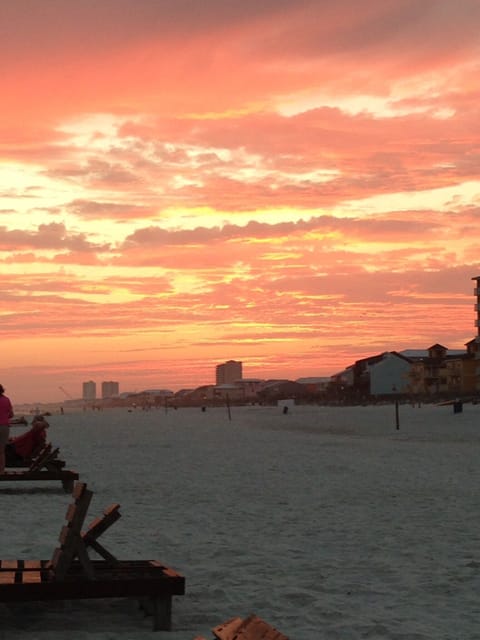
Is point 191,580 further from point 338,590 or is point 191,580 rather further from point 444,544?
point 444,544

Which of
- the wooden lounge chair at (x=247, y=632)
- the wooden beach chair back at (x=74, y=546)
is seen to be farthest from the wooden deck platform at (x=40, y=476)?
the wooden lounge chair at (x=247, y=632)

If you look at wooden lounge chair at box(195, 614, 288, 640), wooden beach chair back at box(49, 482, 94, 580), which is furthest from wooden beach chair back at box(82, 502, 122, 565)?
wooden lounge chair at box(195, 614, 288, 640)

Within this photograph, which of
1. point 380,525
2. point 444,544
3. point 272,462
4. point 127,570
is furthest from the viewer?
point 272,462

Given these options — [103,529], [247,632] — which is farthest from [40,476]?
[247,632]

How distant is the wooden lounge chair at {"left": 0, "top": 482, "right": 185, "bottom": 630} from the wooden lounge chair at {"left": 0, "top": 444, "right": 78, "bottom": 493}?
9.77m

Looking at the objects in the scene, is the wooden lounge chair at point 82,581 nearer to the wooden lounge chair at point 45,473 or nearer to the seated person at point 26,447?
the wooden lounge chair at point 45,473

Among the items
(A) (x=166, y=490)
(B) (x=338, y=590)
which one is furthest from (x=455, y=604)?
(A) (x=166, y=490)

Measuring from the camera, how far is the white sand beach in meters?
8.29

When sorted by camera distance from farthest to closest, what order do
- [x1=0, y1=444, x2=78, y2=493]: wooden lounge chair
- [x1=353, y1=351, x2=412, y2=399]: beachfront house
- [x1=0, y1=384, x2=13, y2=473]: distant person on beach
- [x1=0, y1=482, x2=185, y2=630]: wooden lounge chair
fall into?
1. [x1=353, y1=351, x2=412, y2=399]: beachfront house
2. [x1=0, y1=384, x2=13, y2=473]: distant person on beach
3. [x1=0, y1=444, x2=78, y2=493]: wooden lounge chair
4. [x1=0, y1=482, x2=185, y2=630]: wooden lounge chair

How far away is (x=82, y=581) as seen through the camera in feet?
25.2

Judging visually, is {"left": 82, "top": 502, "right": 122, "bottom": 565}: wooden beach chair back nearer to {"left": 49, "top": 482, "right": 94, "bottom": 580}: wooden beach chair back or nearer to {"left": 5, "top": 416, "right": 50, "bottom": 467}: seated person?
{"left": 49, "top": 482, "right": 94, "bottom": 580}: wooden beach chair back

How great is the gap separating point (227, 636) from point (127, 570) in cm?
303

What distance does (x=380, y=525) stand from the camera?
46.7ft

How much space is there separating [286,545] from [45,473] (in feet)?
23.5
